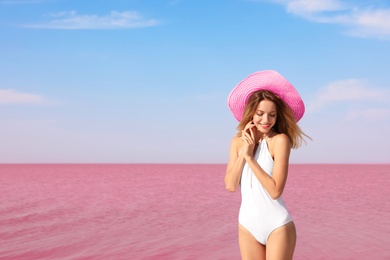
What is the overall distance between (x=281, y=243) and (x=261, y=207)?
0.86 feet

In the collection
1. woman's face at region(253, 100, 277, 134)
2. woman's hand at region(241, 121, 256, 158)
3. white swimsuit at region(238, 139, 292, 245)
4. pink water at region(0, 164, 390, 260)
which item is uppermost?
woman's face at region(253, 100, 277, 134)

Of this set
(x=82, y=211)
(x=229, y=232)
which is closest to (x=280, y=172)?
(x=229, y=232)

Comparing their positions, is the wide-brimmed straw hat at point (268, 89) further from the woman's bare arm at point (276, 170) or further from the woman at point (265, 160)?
the woman's bare arm at point (276, 170)

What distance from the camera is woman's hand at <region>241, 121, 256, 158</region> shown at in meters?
3.64

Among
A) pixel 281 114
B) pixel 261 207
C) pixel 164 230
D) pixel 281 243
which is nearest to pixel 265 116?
pixel 281 114

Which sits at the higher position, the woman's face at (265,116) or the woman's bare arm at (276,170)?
the woman's face at (265,116)

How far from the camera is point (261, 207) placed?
3688 millimetres

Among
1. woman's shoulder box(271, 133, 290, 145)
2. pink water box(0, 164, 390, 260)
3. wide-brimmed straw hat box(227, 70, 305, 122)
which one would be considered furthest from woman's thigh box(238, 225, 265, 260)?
pink water box(0, 164, 390, 260)

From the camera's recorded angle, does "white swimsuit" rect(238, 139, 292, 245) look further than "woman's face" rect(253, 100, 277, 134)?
No

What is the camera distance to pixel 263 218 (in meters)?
3.66

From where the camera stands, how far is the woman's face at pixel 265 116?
12.3 ft

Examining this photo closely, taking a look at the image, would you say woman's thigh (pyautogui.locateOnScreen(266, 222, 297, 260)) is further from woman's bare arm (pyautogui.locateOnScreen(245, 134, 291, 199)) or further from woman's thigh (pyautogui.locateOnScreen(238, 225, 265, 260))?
woman's bare arm (pyautogui.locateOnScreen(245, 134, 291, 199))

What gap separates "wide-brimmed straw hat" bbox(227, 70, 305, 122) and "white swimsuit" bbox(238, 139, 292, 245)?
1.14ft

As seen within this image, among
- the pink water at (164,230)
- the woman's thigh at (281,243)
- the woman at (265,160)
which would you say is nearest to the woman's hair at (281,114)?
the woman at (265,160)
